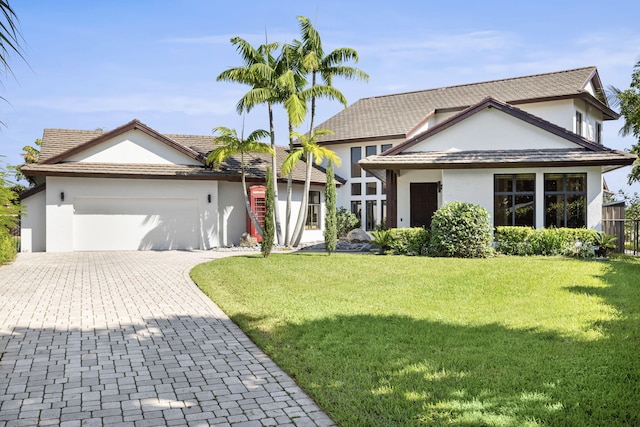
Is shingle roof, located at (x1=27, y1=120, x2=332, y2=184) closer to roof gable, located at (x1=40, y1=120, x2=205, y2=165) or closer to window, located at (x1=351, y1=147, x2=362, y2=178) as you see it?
roof gable, located at (x1=40, y1=120, x2=205, y2=165)

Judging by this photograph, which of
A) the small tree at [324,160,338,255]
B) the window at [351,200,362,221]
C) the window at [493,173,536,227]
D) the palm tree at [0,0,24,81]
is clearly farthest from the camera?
the window at [351,200,362,221]

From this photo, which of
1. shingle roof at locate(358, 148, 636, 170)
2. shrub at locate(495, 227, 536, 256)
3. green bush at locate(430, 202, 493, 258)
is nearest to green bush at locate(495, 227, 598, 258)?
shrub at locate(495, 227, 536, 256)

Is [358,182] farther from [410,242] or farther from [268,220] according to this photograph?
[268,220]

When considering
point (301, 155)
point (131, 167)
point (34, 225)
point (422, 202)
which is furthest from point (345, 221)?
point (34, 225)

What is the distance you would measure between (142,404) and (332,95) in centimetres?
1750

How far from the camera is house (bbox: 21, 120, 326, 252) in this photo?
20297 millimetres

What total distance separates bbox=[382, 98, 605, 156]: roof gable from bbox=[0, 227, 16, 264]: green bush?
1328 centimetres

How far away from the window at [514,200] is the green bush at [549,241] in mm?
988

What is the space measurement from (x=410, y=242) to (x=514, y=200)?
4.08m

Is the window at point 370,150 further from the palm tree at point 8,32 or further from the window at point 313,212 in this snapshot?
the palm tree at point 8,32

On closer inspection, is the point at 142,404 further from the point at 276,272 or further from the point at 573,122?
the point at 573,122

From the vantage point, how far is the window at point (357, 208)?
99.6ft

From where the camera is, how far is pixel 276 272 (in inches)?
508

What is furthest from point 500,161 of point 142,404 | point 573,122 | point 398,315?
point 142,404
